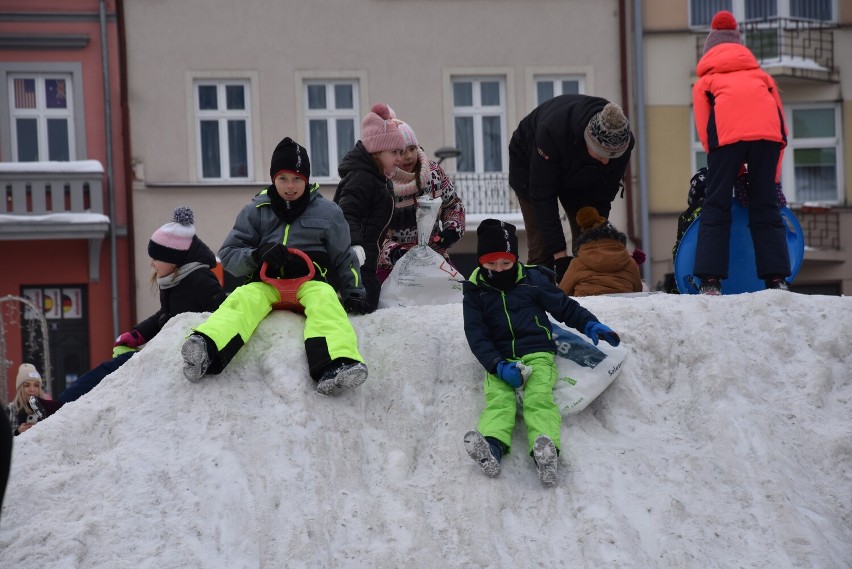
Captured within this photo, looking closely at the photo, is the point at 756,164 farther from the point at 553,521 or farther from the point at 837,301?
the point at 553,521

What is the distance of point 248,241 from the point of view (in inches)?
298

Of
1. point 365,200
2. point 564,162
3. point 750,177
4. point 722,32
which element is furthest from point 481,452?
point 722,32

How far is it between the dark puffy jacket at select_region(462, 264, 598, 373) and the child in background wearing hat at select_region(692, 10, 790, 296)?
204 centimetres

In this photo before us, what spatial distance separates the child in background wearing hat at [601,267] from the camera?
8.80m

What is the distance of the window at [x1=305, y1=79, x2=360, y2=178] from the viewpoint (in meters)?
21.1

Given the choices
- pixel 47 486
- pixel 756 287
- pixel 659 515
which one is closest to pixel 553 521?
pixel 659 515

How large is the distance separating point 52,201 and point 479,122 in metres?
7.07

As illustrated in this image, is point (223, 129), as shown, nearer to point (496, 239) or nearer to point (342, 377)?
point (496, 239)

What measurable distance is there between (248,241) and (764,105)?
369 centimetres

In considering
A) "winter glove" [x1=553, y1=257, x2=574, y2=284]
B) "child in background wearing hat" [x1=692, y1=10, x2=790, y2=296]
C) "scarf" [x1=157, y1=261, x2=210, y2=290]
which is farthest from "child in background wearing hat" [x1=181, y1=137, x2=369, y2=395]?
"child in background wearing hat" [x1=692, y1=10, x2=790, y2=296]

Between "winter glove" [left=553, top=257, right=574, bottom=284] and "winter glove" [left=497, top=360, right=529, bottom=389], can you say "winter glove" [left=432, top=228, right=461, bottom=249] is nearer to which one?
"winter glove" [left=553, top=257, right=574, bottom=284]

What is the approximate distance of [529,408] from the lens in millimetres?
6633

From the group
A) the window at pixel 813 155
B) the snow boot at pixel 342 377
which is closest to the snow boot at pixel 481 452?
the snow boot at pixel 342 377

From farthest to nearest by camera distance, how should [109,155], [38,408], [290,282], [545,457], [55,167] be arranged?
1. [109,155]
2. [55,167]
3. [38,408]
4. [290,282]
5. [545,457]
